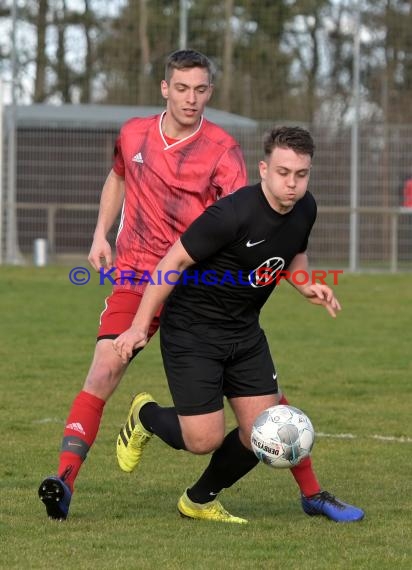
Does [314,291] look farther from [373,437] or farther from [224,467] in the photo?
[373,437]

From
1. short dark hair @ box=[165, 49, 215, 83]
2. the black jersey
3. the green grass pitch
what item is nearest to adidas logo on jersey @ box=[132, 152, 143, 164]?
short dark hair @ box=[165, 49, 215, 83]

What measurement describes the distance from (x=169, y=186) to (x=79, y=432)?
128 centimetres

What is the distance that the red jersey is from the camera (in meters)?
6.24

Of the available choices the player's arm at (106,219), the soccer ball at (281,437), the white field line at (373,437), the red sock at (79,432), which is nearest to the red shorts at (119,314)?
the player's arm at (106,219)

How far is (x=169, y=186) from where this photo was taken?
6.27 metres

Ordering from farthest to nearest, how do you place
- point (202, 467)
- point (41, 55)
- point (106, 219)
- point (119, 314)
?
point (41, 55) < point (202, 467) < point (106, 219) < point (119, 314)

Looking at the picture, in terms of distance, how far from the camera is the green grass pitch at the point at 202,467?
5051mm

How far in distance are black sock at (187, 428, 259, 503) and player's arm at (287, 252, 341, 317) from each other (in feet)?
2.34

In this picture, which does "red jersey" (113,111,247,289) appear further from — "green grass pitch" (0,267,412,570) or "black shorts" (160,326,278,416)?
"green grass pitch" (0,267,412,570)

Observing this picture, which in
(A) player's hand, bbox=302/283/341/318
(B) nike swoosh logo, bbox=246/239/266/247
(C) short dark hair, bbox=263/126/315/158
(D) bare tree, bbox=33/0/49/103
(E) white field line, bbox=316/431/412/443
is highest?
(D) bare tree, bbox=33/0/49/103

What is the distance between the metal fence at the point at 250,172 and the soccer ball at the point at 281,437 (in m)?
17.2

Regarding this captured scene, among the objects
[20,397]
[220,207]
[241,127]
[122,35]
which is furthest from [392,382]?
[122,35]

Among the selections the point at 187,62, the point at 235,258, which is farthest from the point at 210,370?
the point at 187,62

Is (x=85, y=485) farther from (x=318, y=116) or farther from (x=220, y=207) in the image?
(x=318, y=116)
